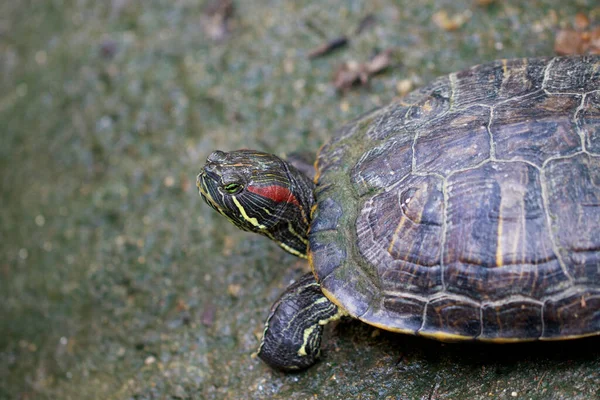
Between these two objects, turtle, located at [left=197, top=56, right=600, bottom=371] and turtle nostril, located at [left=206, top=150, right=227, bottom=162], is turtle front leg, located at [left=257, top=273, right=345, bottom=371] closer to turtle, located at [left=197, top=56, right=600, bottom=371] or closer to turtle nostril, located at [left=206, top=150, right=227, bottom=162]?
turtle, located at [left=197, top=56, right=600, bottom=371]

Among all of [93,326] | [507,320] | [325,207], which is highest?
[325,207]

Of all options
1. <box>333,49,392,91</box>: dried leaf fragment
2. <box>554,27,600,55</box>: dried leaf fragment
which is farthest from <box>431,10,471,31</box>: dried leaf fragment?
<box>554,27,600,55</box>: dried leaf fragment

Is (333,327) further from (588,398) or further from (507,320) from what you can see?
(588,398)

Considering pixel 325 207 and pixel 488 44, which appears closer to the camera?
pixel 325 207

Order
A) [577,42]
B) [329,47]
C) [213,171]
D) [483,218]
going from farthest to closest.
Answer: [329,47] → [577,42] → [213,171] → [483,218]

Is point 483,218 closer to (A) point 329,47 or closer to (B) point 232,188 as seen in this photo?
(B) point 232,188

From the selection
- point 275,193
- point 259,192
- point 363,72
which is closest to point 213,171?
point 259,192

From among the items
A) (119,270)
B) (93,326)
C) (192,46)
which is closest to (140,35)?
(192,46)
